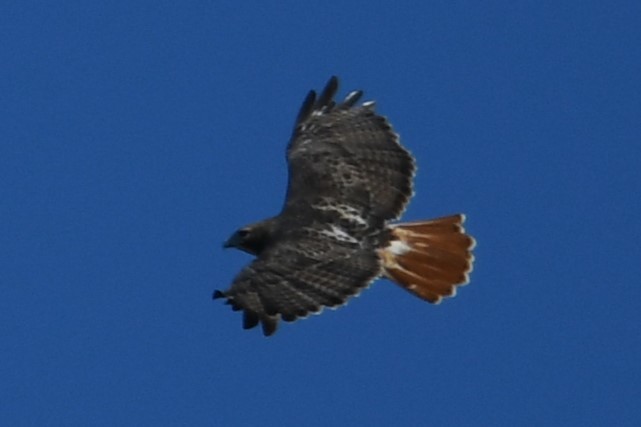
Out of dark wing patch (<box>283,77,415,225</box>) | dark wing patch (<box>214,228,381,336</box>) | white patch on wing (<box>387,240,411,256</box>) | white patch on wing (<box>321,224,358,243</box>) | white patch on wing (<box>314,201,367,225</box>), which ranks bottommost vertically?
dark wing patch (<box>214,228,381,336</box>)

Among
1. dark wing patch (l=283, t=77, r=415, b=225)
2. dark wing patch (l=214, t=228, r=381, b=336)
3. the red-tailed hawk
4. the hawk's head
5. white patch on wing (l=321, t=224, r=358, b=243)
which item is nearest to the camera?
dark wing patch (l=214, t=228, r=381, b=336)

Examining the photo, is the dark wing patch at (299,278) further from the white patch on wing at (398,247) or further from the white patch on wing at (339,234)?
the white patch on wing at (398,247)

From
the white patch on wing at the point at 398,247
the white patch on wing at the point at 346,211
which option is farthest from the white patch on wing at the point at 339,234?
the white patch on wing at the point at 398,247

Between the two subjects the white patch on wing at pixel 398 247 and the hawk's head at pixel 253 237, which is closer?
the hawk's head at pixel 253 237

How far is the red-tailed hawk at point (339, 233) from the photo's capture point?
13.6 m

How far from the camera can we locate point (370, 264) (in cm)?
1420

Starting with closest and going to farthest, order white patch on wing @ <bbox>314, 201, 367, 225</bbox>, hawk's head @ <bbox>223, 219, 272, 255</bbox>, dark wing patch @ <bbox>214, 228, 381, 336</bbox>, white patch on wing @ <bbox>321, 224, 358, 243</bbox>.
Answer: dark wing patch @ <bbox>214, 228, 381, 336</bbox>, white patch on wing @ <bbox>321, 224, 358, 243</bbox>, hawk's head @ <bbox>223, 219, 272, 255</bbox>, white patch on wing @ <bbox>314, 201, 367, 225</bbox>

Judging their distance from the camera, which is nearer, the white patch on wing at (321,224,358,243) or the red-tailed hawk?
the red-tailed hawk

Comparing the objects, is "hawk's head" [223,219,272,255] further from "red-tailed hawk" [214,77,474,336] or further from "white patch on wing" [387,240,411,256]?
"white patch on wing" [387,240,411,256]

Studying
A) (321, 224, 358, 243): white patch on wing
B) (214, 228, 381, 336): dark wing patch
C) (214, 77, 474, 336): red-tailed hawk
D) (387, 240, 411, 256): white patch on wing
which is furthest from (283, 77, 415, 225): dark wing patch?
(214, 228, 381, 336): dark wing patch

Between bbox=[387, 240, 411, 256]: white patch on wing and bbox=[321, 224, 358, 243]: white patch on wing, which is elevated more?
bbox=[387, 240, 411, 256]: white patch on wing

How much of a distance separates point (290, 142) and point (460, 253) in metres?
1.67

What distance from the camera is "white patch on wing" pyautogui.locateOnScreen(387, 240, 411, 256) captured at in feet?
49.1

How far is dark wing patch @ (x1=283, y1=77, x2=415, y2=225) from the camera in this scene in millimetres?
15234
